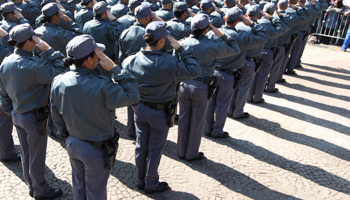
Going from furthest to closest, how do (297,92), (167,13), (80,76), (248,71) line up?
(297,92) → (167,13) → (248,71) → (80,76)

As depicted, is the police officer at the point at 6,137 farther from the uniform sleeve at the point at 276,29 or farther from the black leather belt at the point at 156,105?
the uniform sleeve at the point at 276,29

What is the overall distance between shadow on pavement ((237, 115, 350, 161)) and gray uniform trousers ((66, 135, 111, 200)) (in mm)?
4137

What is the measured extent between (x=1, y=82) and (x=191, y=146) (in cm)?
295

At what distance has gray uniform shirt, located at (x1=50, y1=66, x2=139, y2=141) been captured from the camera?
9.87 feet

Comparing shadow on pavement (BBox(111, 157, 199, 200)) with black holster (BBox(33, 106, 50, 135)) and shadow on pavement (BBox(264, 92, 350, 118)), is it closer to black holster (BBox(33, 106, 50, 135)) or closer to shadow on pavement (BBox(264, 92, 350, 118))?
black holster (BBox(33, 106, 50, 135))

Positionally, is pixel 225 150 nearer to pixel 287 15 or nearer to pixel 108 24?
pixel 108 24

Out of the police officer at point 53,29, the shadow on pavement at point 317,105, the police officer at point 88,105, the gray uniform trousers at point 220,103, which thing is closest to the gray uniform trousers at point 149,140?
the police officer at point 88,105

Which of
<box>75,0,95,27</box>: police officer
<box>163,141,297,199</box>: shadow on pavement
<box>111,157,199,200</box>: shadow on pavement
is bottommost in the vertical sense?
<box>111,157,199,200</box>: shadow on pavement

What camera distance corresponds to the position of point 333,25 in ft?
44.5

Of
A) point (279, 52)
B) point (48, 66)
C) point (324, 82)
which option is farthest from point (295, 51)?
point (48, 66)

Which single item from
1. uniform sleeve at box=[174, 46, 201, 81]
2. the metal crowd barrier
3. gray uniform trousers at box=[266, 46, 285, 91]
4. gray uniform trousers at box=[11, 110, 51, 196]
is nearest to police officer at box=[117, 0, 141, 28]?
uniform sleeve at box=[174, 46, 201, 81]

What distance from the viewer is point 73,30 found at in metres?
5.76

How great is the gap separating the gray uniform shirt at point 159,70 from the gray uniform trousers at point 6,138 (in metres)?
2.13

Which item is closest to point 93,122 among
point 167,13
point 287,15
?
point 167,13
